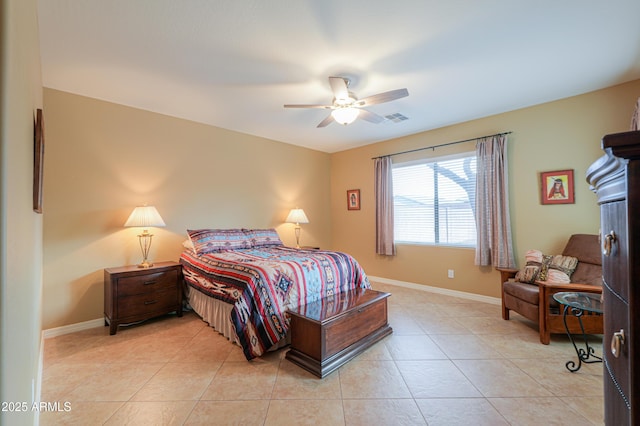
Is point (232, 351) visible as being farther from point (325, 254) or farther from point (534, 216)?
point (534, 216)

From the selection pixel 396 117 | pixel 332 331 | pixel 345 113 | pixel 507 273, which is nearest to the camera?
pixel 332 331

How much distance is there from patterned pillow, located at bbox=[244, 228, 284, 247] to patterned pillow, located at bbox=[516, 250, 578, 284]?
10.6ft

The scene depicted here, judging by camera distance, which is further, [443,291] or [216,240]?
[443,291]

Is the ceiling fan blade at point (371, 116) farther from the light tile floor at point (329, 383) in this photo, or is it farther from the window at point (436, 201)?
the light tile floor at point (329, 383)

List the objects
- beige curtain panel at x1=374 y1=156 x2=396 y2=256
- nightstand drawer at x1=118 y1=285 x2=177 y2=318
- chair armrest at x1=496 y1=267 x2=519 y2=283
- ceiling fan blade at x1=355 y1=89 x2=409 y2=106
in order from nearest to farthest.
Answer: ceiling fan blade at x1=355 y1=89 x2=409 y2=106 < nightstand drawer at x1=118 y1=285 x2=177 y2=318 < chair armrest at x1=496 y1=267 x2=519 y2=283 < beige curtain panel at x1=374 y1=156 x2=396 y2=256

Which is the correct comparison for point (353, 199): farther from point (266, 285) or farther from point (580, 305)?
point (580, 305)

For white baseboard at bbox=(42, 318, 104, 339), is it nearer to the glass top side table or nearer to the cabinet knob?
the cabinet knob

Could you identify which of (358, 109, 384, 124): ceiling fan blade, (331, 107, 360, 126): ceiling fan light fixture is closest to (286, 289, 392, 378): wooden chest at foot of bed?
(331, 107, 360, 126): ceiling fan light fixture

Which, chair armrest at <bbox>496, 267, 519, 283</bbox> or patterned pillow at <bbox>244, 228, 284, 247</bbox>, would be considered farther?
patterned pillow at <bbox>244, 228, 284, 247</bbox>

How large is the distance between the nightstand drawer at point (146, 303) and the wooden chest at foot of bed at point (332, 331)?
1.74 meters

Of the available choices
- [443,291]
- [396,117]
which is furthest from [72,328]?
[443,291]

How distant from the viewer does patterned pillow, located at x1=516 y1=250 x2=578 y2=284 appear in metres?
2.81

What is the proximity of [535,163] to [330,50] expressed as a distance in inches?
117

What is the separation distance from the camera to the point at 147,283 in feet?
9.95
